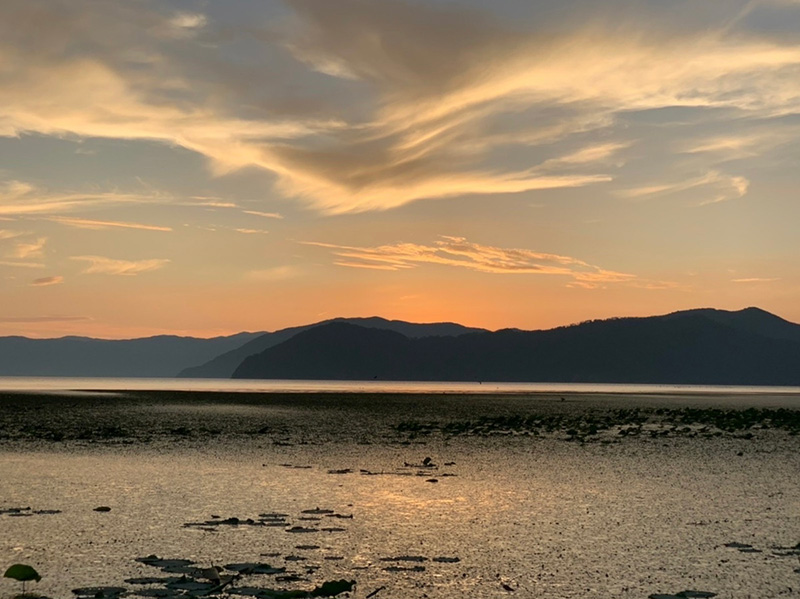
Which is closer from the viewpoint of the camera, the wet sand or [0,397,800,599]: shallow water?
[0,397,800,599]: shallow water

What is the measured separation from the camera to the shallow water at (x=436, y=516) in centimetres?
1267

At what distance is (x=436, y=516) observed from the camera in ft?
59.0

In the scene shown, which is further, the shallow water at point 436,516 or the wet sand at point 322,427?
the wet sand at point 322,427

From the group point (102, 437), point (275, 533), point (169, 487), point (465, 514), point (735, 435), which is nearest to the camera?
point (275, 533)

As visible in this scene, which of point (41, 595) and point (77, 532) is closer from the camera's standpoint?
point (41, 595)

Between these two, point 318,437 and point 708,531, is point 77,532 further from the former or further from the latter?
point 318,437

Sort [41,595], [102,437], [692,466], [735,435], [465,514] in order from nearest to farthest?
1. [41,595]
2. [465,514]
3. [692,466]
4. [102,437]
5. [735,435]

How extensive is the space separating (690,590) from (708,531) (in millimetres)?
4902

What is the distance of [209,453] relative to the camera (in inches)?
1264

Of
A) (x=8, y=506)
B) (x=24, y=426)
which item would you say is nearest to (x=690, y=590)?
(x=8, y=506)

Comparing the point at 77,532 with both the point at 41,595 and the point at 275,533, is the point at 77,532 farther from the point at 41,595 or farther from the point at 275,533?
the point at 41,595

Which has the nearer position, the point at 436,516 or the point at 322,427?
the point at 436,516

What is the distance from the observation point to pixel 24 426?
4744 cm

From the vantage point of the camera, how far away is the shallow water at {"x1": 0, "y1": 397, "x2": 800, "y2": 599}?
12.7 meters
